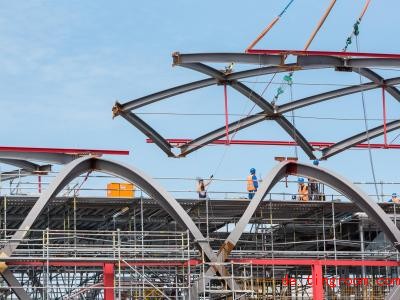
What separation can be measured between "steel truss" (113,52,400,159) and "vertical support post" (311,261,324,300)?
805 centimetres

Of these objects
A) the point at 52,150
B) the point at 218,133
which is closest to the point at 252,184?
the point at 218,133

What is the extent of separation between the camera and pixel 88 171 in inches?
1735

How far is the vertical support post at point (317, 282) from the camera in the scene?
44625mm

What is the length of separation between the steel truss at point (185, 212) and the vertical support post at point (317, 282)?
3.49 m

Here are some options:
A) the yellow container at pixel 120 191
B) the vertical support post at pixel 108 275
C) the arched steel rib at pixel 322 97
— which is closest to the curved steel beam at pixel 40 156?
the yellow container at pixel 120 191

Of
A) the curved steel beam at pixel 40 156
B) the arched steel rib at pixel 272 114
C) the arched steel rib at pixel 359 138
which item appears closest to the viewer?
the curved steel beam at pixel 40 156

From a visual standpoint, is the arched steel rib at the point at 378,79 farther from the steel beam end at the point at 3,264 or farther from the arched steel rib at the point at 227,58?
the steel beam end at the point at 3,264

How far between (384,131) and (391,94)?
2258 millimetres

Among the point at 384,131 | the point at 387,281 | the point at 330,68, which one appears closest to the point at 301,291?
the point at 387,281

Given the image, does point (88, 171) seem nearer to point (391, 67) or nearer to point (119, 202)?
point (119, 202)

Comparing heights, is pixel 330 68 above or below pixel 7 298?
above

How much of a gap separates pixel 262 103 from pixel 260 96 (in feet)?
1.35

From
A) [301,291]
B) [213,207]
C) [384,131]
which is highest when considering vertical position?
[384,131]

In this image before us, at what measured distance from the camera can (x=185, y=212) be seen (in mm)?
43844
